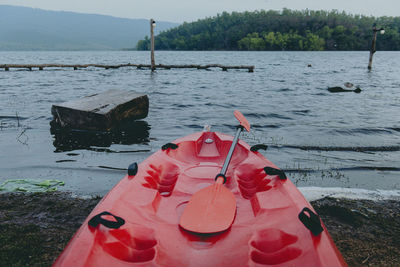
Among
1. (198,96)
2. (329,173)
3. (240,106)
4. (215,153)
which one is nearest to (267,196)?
(215,153)

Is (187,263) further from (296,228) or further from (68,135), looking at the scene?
(68,135)

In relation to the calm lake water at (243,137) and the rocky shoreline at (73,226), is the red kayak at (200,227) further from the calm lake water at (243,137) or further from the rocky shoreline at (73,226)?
the calm lake water at (243,137)

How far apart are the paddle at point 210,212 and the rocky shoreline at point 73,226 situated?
3.84ft

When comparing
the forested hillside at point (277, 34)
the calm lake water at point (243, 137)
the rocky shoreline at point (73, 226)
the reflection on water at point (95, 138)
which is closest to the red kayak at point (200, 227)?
the rocky shoreline at point (73, 226)

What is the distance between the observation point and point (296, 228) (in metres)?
2.03

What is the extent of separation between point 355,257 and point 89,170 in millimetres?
4290

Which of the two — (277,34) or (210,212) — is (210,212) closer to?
(210,212)

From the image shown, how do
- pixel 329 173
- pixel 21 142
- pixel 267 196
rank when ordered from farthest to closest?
1. pixel 21 142
2. pixel 329 173
3. pixel 267 196

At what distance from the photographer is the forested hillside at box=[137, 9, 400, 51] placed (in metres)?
101

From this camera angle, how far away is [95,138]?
6645mm

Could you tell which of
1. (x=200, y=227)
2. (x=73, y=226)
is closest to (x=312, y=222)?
(x=200, y=227)

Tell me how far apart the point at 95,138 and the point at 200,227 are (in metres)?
5.10

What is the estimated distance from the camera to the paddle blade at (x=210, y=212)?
235 centimetres

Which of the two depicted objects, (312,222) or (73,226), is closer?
(312,222)
